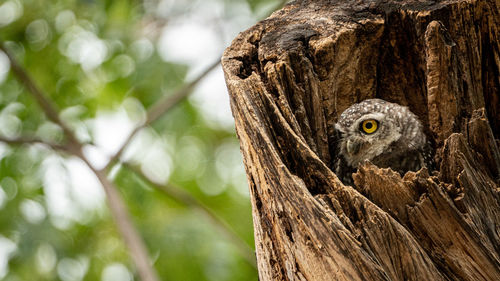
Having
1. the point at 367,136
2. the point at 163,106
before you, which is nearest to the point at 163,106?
the point at 163,106

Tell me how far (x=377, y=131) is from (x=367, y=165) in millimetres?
1272

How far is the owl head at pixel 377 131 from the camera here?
3.58 m

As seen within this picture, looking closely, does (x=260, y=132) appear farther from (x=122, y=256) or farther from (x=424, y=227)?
(x=122, y=256)

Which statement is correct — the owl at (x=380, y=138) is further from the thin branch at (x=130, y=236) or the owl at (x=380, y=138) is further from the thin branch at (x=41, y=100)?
the thin branch at (x=41, y=100)

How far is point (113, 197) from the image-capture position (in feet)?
16.6

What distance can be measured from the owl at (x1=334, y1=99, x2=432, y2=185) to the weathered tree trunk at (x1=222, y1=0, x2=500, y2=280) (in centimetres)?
10

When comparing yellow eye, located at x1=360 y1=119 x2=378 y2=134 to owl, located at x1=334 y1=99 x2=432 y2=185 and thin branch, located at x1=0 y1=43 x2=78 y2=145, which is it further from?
thin branch, located at x1=0 y1=43 x2=78 y2=145

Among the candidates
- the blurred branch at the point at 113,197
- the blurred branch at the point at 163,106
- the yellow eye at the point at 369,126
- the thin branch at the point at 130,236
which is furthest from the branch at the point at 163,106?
the yellow eye at the point at 369,126

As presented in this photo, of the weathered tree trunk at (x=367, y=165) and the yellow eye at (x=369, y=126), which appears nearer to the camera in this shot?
the weathered tree trunk at (x=367, y=165)

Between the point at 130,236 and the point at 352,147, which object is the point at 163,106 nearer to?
the point at 130,236

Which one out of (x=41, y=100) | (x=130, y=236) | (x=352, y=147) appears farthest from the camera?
(x=41, y=100)

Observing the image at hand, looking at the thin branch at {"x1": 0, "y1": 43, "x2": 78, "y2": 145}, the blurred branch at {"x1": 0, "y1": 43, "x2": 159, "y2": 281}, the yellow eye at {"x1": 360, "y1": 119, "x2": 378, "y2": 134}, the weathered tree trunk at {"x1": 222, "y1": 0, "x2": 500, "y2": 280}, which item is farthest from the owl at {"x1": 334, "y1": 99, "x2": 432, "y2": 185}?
the thin branch at {"x1": 0, "y1": 43, "x2": 78, "y2": 145}

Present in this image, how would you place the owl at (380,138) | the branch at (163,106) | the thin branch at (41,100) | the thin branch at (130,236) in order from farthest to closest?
the thin branch at (41,100) → the branch at (163,106) → the thin branch at (130,236) → the owl at (380,138)

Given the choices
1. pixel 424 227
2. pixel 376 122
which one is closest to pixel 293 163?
pixel 424 227
